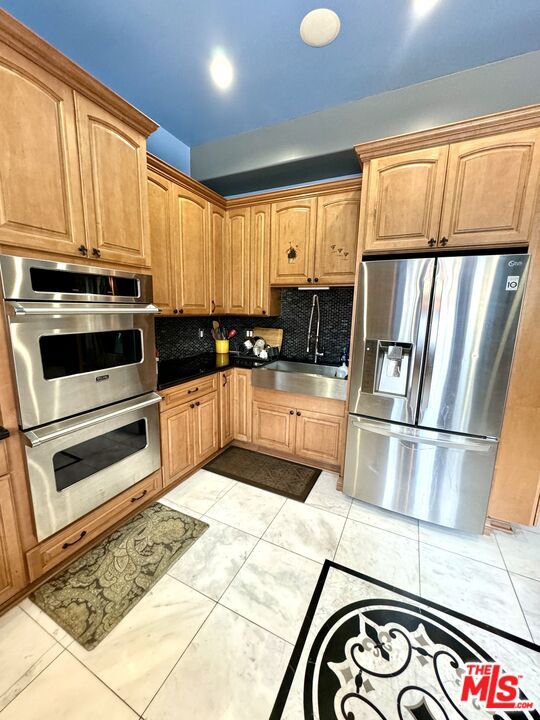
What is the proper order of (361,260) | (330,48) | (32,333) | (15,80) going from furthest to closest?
(361,260) → (330,48) → (32,333) → (15,80)

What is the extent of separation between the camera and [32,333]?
4.43ft

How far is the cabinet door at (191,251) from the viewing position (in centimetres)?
234

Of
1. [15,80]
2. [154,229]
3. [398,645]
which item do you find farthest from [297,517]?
[15,80]

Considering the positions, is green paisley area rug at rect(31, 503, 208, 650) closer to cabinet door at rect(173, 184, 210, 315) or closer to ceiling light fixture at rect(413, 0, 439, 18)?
cabinet door at rect(173, 184, 210, 315)

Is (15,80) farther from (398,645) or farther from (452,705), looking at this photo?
(452,705)

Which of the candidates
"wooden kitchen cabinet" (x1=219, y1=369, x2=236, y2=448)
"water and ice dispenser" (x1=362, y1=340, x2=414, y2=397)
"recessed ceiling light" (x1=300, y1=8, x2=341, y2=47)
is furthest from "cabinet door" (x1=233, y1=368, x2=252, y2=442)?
"recessed ceiling light" (x1=300, y1=8, x2=341, y2=47)

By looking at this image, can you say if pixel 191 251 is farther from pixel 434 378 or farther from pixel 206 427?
pixel 434 378

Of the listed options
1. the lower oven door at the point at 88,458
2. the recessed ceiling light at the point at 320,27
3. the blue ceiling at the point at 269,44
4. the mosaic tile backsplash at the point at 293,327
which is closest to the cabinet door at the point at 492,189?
the blue ceiling at the point at 269,44

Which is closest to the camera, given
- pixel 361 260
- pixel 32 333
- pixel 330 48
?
pixel 32 333

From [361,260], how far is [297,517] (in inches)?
73.5

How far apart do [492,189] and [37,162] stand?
2.36m

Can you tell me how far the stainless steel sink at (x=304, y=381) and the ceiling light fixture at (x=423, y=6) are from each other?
2085mm

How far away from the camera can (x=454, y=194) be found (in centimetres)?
175

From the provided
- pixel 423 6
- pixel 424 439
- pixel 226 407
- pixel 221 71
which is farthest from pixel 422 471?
pixel 221 71
